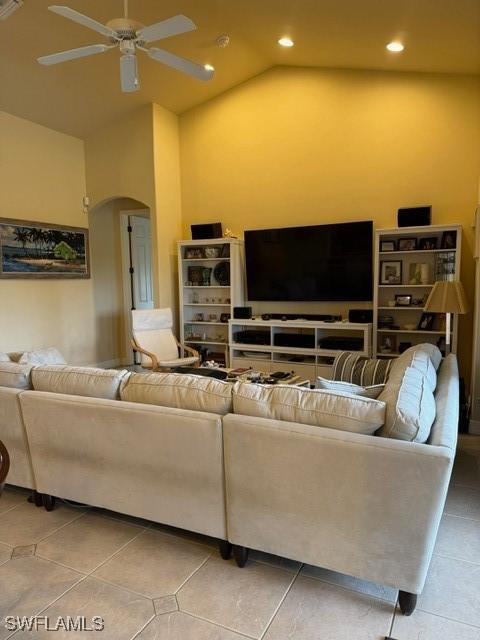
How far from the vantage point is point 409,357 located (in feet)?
8.36

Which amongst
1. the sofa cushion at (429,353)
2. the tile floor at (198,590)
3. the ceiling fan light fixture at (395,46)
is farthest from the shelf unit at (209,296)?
the tile floor at (198,590)

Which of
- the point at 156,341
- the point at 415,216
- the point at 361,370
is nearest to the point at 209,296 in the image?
the point at 156,341

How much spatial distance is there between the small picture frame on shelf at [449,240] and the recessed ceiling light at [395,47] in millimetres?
1750

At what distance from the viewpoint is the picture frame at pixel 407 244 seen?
14.7ft

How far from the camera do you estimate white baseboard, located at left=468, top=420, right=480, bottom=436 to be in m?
3.63

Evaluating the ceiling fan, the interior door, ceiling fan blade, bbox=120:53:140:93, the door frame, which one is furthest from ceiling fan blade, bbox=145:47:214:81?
the interior door

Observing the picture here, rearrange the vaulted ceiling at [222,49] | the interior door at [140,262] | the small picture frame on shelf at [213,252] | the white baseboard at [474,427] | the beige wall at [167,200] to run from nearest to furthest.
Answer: the vaulted ceiling at [222,49] → the white baseboard at [474,427] → the beige wall at [167,200] → the small picture frame on shelf at [213,252] → the interior door at [140,262]

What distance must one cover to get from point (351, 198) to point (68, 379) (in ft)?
12.4

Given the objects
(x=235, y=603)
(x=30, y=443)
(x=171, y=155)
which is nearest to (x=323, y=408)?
(x=235, y=603)

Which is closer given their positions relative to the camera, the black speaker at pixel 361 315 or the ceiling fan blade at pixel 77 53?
the ceiling fan blade at pixel 77 53

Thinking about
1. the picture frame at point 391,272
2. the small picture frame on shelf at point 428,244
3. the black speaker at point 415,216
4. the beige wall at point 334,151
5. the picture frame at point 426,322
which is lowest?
the picture frame at point 426,322

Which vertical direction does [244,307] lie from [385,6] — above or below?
below

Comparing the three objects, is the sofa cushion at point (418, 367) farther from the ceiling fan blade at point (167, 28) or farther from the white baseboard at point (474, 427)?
the ceiling fan blade at point (167, 28)

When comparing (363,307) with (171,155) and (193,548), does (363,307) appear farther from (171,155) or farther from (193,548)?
(193,548)
